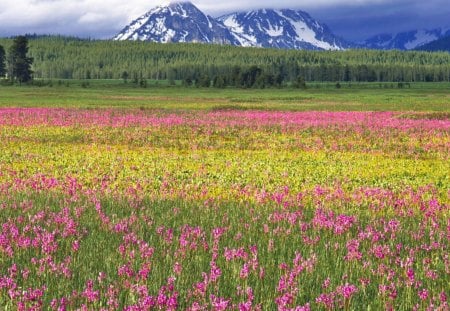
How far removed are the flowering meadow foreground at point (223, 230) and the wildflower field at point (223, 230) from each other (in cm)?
3

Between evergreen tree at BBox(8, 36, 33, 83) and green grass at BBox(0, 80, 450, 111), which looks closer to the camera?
green grass at BBox(0, 80, 450, 111)

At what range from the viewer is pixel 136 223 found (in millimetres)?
9250

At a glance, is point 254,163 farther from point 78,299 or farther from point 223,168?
point 78,299

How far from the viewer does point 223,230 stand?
8.75 metres

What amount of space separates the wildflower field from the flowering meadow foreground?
33mm

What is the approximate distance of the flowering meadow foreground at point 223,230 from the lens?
565 centimetres

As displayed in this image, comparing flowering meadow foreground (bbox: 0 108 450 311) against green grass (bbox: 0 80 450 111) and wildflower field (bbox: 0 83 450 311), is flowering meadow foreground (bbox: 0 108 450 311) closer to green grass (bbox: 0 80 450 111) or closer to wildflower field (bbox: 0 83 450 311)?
wildflower field (bbox: 0 83 450 311)

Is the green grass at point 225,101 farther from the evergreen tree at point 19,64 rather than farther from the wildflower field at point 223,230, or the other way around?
the evergreen tree at point 19,64

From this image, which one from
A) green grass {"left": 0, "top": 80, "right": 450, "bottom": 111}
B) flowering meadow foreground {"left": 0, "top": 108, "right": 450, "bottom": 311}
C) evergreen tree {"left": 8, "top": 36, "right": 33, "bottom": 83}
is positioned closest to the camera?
flowering meadow foreground {"left": 0, "top": 108, "right": 450, "bottom": 311}

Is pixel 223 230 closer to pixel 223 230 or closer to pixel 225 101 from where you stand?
pixel 223 230

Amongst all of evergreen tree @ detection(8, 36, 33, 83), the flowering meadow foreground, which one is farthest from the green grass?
evergreen tree @ detection(8, 36, 33, 83)

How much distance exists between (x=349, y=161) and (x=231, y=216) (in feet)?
39.9

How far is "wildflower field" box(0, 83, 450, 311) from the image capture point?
18.5 feet

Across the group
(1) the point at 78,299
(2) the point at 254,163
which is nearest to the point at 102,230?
(1) the point at 78,299
